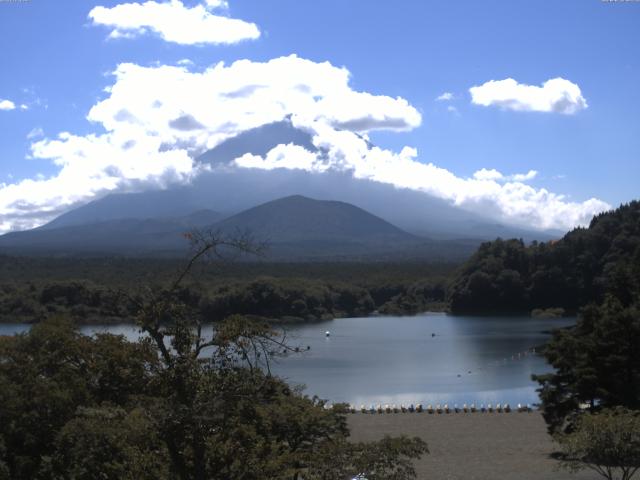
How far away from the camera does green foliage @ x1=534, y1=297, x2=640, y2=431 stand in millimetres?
16266

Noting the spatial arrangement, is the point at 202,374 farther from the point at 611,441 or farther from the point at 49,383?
the point at 611,441

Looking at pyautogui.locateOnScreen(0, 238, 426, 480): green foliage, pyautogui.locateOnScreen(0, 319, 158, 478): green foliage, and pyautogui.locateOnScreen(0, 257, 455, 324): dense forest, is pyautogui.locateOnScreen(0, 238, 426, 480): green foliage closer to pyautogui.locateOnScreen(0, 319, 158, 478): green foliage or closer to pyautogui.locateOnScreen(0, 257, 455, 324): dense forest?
pyautogui.locateOnScreen(0, 319, 158, 478): green foliage

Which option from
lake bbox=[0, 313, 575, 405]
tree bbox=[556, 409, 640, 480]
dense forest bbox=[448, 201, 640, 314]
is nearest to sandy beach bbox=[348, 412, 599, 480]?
tree bbox=[556, 409, 640, 480]

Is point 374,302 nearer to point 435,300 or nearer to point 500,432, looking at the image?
point 435,300

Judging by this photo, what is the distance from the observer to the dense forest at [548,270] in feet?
215

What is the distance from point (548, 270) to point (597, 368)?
5311 cm

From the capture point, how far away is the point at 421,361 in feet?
138

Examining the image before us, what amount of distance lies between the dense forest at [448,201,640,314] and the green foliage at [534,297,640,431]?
4785 centimetres

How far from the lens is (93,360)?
1159 centimetres

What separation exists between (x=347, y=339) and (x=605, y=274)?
22.6 meters

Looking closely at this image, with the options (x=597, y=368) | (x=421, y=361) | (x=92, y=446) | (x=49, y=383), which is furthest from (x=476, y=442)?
(x=421, y=361)

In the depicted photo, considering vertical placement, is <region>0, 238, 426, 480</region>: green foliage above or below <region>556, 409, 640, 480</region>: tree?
above

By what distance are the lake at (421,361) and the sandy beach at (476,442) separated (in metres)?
3.45

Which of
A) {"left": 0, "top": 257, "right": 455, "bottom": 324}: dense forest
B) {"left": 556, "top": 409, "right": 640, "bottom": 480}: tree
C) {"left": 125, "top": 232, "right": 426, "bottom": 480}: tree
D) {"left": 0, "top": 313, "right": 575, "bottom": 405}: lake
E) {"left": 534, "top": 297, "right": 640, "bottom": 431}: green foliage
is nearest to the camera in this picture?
{"left": 125, "top": 232, "right": 426, "bottom": 480}: tree
